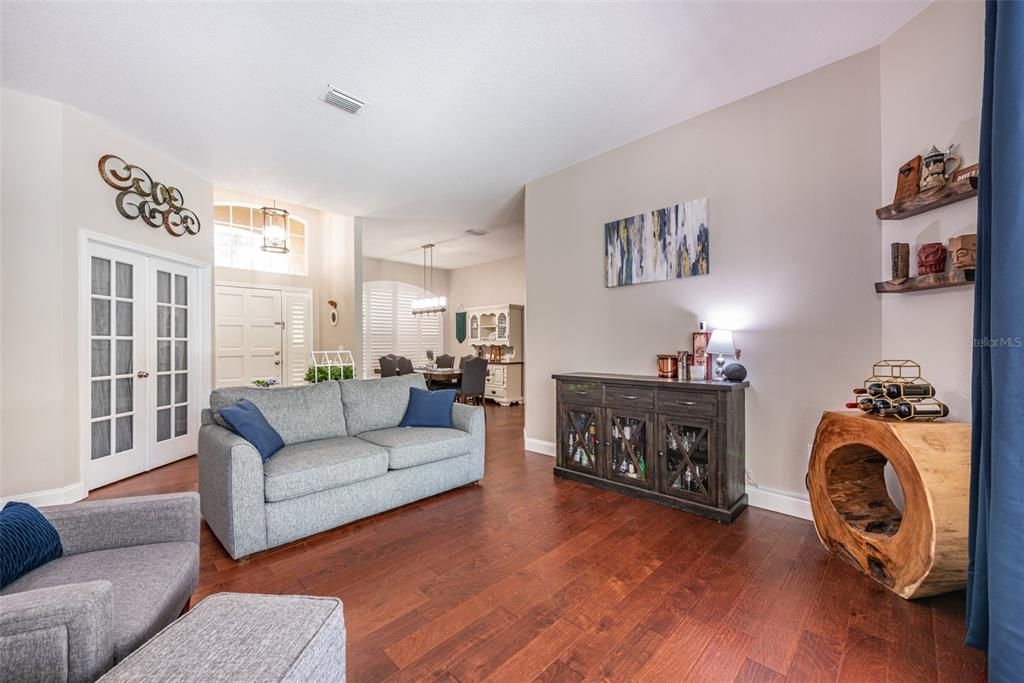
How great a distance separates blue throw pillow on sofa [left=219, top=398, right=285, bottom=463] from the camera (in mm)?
2457

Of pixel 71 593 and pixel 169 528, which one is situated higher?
pixel 71 593

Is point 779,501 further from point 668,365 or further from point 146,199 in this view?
point 146,199

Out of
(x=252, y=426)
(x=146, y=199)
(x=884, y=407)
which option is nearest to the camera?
(x=884, y=407)

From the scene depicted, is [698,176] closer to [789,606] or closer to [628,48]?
[628,48]

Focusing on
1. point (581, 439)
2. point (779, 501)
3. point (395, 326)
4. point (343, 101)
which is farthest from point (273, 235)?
point (779, 501)

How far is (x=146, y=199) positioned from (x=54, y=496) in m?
2.53

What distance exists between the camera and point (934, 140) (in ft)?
7.04

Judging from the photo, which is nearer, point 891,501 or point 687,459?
point 891,501

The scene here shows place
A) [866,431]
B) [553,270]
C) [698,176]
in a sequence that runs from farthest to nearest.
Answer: [553,270], [698,176], [866,431]

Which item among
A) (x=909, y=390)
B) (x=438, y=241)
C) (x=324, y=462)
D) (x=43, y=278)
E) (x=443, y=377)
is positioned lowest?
(x=324, y=462)

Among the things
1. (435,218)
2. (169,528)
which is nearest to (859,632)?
(169,528)

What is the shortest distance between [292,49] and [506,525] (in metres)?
3.15

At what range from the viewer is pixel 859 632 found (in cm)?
163

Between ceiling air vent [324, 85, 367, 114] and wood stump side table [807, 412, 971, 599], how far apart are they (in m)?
3.56
